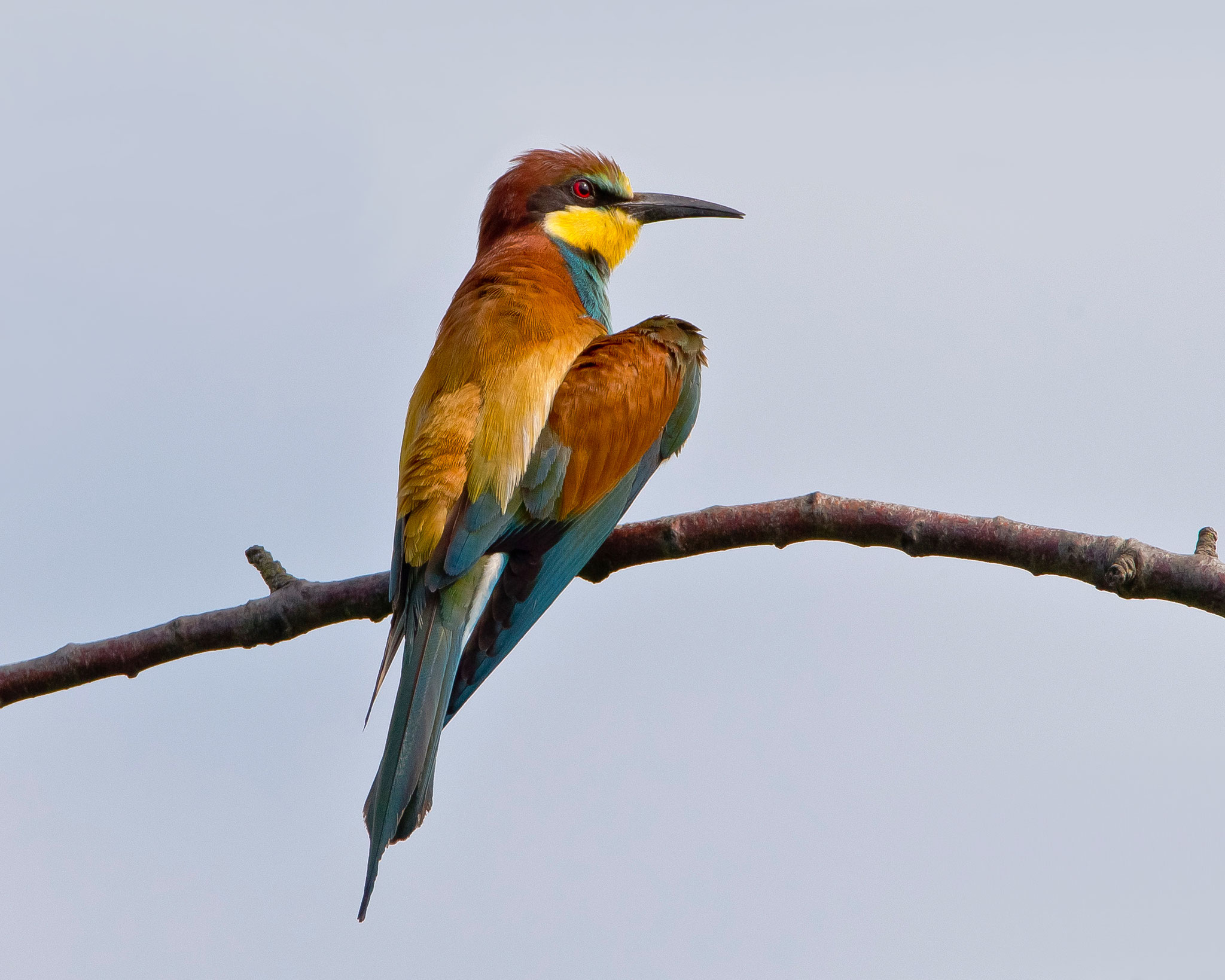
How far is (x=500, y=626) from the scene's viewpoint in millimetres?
3080

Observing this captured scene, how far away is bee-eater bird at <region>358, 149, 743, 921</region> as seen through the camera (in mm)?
2943

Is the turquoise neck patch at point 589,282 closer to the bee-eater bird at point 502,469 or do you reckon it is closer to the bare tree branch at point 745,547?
the bee-eater bird at point 502,469

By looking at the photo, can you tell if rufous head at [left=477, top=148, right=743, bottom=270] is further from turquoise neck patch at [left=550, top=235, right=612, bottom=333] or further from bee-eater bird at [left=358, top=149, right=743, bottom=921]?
bee-eater bird at [left=358, top=149, right=743, bottom=921]

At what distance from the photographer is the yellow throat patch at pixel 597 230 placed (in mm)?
4426

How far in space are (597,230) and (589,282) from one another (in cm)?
38

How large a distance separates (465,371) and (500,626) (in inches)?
29.7

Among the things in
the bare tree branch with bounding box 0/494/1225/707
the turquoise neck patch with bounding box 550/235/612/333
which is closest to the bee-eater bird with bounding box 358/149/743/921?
the turquoise neck patch with bounding box 550/235/612/333

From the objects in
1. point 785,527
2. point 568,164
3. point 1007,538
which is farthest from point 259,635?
point 568,164

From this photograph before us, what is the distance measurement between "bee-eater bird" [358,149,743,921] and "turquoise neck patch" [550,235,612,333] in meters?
0.03

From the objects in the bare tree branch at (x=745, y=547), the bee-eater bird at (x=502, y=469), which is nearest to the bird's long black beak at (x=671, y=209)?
the bee-eater bird at (x=502, y=469)

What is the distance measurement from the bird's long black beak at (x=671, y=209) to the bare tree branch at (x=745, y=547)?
1912 millimetres

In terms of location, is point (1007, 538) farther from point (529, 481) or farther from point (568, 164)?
point (568, 164)

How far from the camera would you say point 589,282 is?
423cm

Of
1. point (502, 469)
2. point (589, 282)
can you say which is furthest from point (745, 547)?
point (589, 282)
